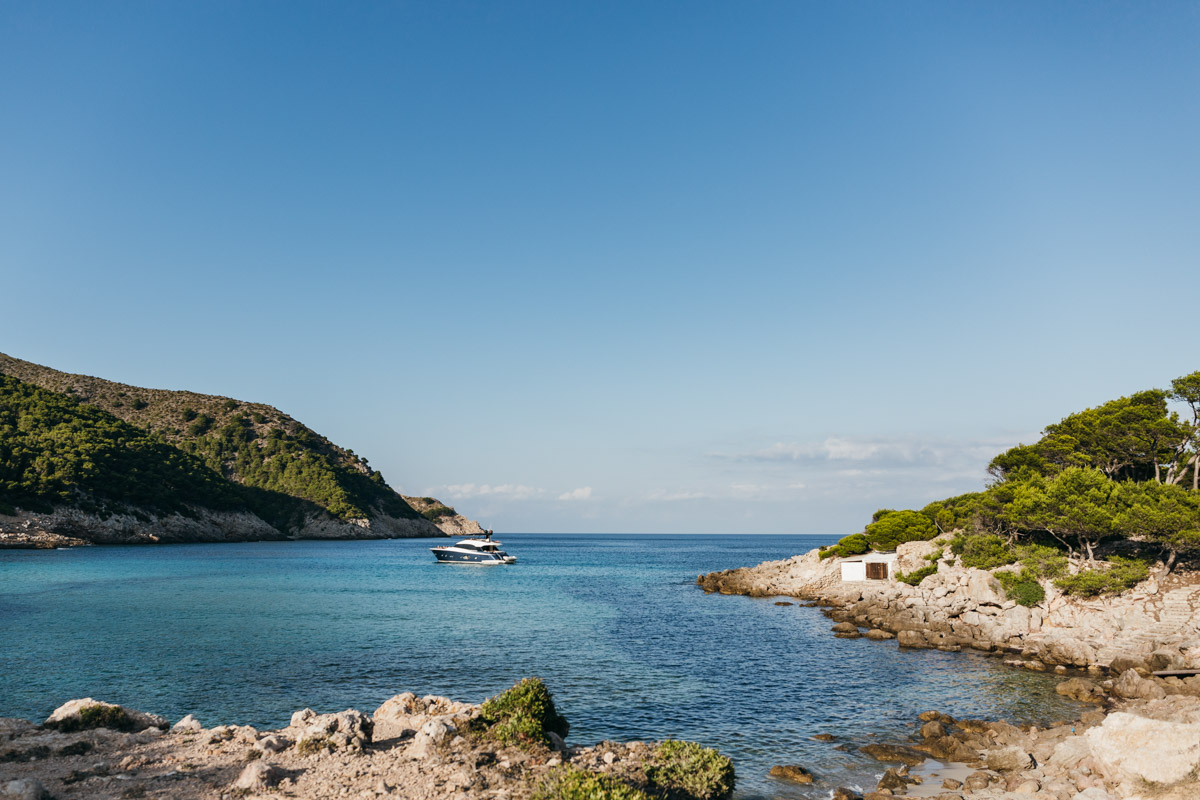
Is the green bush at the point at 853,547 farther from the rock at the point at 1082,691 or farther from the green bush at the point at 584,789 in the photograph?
the green bush at the point at 584,789

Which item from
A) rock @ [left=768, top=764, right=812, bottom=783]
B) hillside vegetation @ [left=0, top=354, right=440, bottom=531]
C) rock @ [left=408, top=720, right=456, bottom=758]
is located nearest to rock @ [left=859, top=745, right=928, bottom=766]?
rock @ [left=768, top=764, right=812, bottom=783]

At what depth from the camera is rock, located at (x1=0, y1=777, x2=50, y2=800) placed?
40.8 ft

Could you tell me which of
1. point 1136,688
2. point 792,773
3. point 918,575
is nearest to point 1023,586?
point 918,575

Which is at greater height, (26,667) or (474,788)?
(474,788)

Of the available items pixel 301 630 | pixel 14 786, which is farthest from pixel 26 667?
pixel 14 786

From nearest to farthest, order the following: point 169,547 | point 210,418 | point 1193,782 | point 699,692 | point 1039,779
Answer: point 1193,782
point 1039,779
point 699,692
point 169,547
point 210,418

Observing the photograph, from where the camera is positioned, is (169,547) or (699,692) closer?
(699,692)

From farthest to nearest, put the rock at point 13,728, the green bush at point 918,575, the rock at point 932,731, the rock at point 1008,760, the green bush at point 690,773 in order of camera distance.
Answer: the green bush at point 918,575 → the rock at point 932,731 → the rock at point 1008,760 → the rock at point 13,728 → the green bush at point 690,773

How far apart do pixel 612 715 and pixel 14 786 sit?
739 inches

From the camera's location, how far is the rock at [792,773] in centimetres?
1975

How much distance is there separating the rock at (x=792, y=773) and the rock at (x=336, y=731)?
12.4 meters

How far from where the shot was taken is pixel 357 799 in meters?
13.4

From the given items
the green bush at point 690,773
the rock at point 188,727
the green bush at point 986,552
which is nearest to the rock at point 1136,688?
the green bush at point 986,552

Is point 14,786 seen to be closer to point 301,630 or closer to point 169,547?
point 301,630
